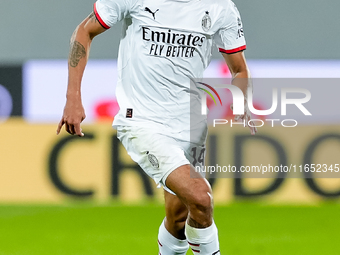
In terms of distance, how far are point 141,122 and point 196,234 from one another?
1.97ft

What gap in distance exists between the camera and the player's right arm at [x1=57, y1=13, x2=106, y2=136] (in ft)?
8.39

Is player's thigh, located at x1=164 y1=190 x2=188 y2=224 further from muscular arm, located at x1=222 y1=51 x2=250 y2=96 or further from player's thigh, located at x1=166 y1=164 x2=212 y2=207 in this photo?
muscular arm, located at x1=222 y1=51 x2=250 y2=96

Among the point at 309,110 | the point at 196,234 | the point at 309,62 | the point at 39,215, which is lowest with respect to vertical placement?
the point at 39,215

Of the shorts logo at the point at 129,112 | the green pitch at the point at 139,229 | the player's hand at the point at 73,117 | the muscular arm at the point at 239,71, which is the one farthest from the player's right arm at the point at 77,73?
the green pitch at the point at 139,229

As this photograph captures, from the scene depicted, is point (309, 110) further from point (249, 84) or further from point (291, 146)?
point (249, 84)

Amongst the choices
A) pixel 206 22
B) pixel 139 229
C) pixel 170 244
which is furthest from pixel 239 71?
pixel 139 229

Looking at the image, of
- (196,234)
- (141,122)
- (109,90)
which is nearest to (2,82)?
(109,90)

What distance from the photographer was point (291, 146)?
5398 mm

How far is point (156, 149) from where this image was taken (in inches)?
104

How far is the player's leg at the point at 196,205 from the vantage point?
244cm

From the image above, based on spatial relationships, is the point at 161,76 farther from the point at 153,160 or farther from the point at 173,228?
the point at 173,228

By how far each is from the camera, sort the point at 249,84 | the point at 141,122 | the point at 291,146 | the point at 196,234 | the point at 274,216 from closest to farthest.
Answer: the point at 196,234, the point at 141,122, the point at 249,84, the point at 274,216, the point at 291,146

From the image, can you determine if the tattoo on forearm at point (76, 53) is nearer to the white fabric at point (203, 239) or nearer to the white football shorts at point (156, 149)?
the white football shorts at point (156, 149)

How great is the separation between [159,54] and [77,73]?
409mm
